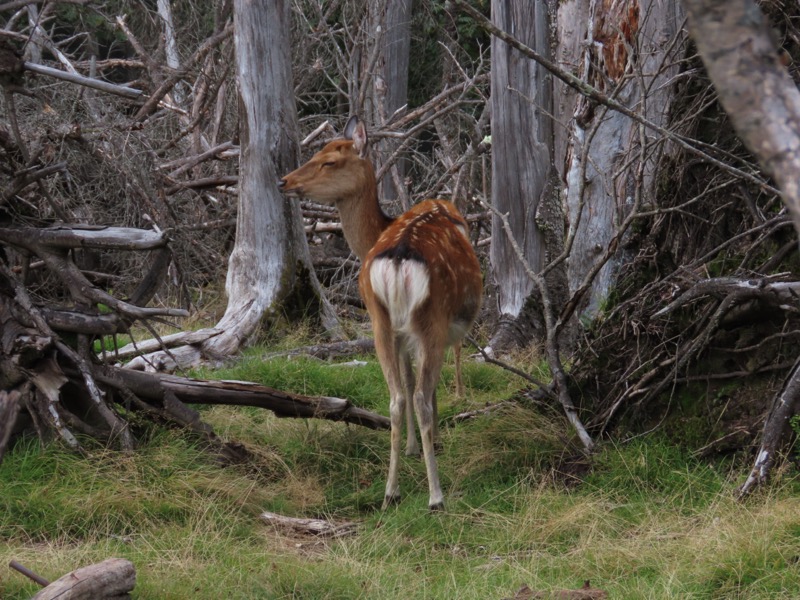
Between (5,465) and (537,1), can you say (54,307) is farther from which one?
(537,1)

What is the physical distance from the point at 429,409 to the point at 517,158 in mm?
4499

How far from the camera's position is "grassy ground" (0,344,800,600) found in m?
4.39

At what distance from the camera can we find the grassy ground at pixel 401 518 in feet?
14.4

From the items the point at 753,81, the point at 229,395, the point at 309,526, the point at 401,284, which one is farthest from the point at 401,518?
the point at 753,81

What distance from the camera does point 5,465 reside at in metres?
5.56

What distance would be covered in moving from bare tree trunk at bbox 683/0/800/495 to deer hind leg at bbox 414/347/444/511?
15.0 feet

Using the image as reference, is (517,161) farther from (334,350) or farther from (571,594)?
(571,594)

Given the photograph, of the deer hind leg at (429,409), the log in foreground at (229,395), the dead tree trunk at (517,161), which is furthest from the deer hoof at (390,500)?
the dead tree trunk at (517,161)

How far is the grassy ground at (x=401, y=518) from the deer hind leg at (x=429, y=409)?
114 mm

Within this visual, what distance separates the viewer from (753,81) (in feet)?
3.96

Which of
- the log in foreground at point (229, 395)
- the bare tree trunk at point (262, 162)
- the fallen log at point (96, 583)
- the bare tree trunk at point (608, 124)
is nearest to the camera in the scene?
the fallen log at point (96, 583)

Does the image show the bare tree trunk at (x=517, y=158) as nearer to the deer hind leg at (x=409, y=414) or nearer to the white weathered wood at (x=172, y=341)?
the white weathered wood at (x=172, y=341)

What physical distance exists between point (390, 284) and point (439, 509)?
1248mm

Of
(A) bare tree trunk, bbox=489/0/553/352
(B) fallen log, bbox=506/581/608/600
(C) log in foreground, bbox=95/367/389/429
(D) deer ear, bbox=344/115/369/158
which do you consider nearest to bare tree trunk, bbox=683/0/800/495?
(B) fallen log, bbox=506/581/608/600
